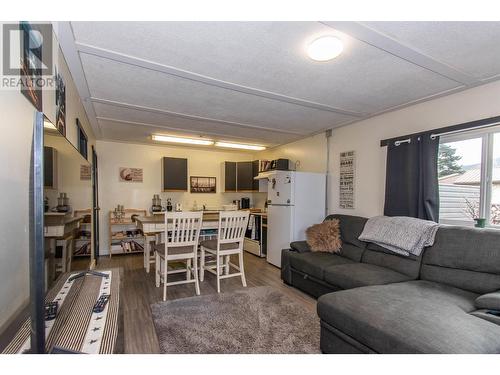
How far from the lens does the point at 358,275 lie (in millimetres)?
2475

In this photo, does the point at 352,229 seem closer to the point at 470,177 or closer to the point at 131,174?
the point at 470,177

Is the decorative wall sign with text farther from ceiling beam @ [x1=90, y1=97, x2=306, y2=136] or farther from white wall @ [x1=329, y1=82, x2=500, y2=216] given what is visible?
ceiling beam @ [x1=90, y1=97, x2=306, y2=136]

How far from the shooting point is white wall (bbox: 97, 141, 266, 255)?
16.6 ft

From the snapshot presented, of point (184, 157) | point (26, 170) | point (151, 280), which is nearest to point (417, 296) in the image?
point (26, 170)

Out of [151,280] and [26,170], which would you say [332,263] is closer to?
[151,280]

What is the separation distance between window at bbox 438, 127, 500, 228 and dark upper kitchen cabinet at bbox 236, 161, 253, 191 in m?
3.86

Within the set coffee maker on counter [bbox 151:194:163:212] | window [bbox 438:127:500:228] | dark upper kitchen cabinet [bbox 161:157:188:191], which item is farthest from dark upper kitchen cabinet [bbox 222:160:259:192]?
window [bbox 438:127:500:228]

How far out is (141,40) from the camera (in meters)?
1.74

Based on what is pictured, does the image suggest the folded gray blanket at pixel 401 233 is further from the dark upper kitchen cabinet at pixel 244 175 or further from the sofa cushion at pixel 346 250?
the dark upper kitchen cabinet at pixel 244 175

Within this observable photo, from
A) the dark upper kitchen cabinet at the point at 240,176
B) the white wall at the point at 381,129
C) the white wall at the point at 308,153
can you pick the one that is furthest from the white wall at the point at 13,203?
the dark upper kitchen cabinet at the point at 240,176

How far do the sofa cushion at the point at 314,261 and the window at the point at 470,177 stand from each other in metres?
1.28

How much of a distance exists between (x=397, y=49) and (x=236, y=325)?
2.64 m

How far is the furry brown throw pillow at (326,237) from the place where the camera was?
334cm
